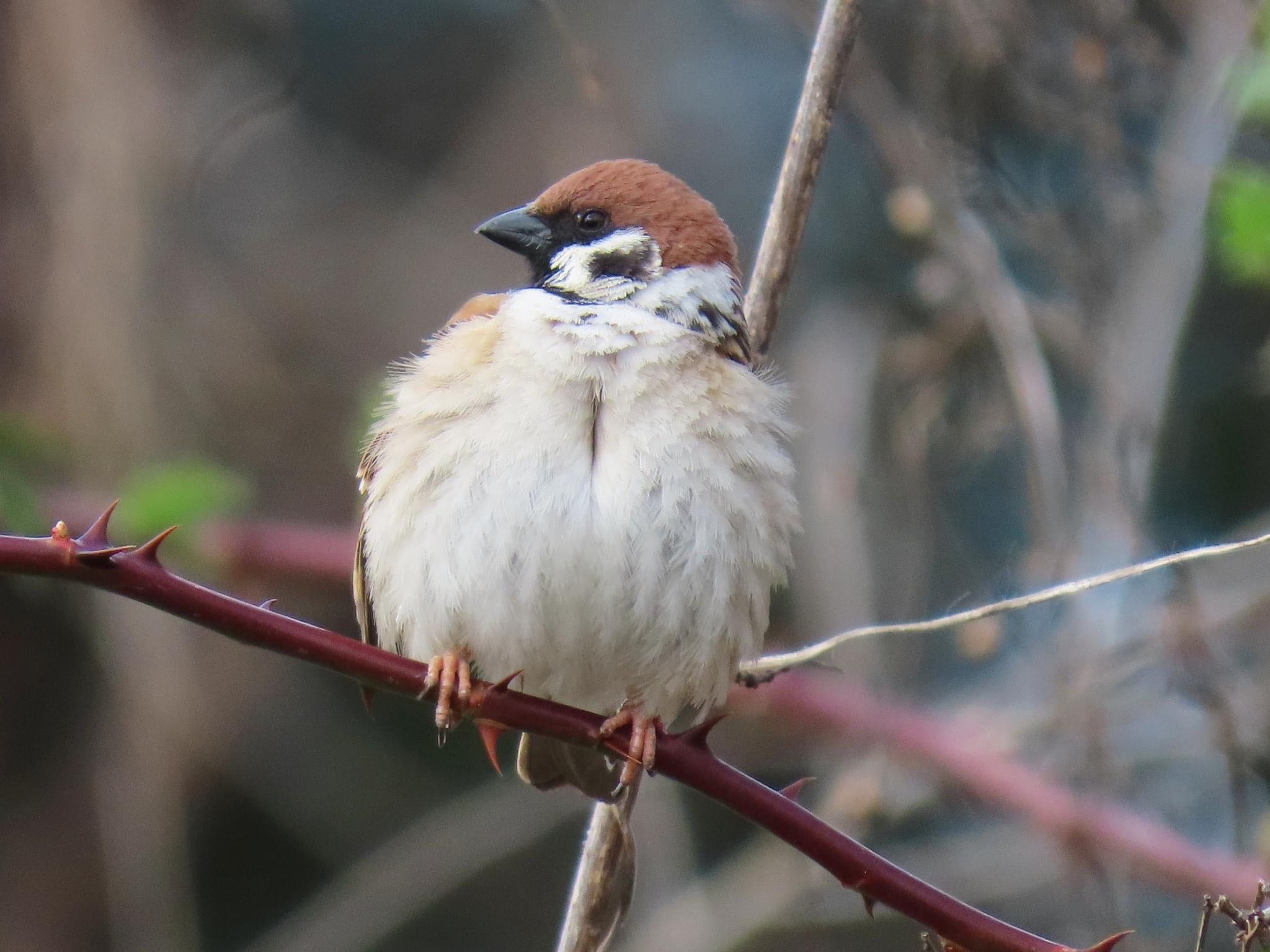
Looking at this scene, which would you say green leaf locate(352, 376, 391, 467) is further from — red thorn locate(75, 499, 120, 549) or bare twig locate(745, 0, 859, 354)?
red thorn locate(75, 499, 120, 549)

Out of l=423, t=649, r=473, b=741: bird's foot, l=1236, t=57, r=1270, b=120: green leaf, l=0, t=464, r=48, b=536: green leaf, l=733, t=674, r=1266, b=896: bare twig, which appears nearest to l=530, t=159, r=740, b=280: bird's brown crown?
l=423, t=649, r=473, b=741: bird's foot

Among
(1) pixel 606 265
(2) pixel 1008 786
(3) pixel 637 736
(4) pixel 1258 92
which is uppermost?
(4) pixel 1258 92

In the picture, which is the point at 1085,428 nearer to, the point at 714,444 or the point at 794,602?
the point at 794,602

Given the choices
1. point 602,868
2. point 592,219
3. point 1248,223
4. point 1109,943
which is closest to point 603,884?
point 602,868

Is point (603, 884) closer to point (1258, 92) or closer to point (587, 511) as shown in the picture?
point (587, 511)

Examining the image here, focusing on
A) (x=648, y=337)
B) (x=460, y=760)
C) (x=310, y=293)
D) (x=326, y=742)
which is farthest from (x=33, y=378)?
(x=648, y=337)
